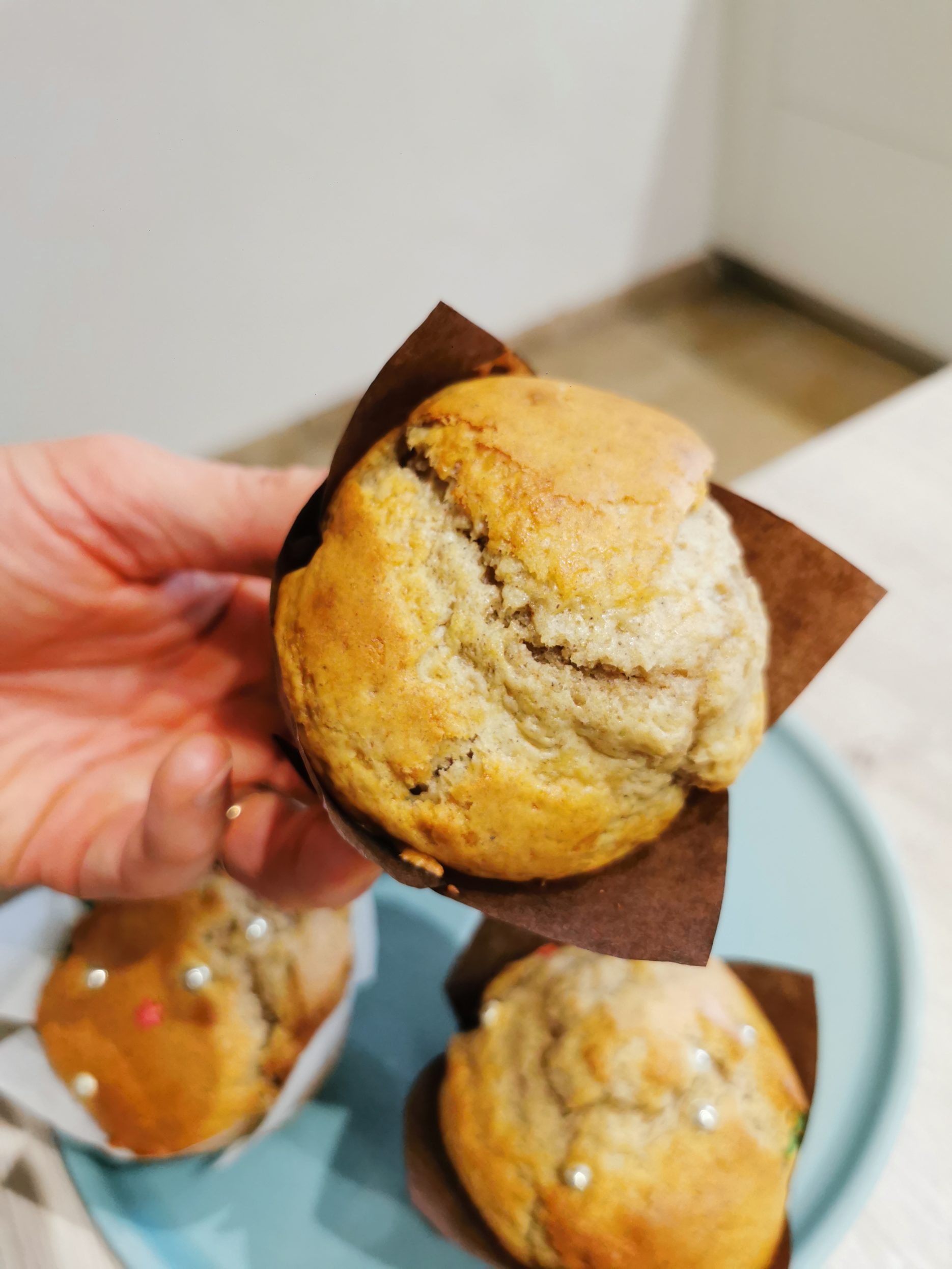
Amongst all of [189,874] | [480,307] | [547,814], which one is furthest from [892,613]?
[480,307]

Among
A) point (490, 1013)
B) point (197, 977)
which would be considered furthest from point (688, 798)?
point (197, 977)

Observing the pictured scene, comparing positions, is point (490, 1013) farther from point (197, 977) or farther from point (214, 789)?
point (214, 789)

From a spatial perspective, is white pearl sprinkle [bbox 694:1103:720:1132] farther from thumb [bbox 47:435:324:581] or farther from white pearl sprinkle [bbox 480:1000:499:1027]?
thumb [bbox 47:435:324:581]

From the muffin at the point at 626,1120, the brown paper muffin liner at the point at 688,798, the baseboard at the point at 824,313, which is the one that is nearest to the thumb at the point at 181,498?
the brown paper muffin liner at the point at 688,798

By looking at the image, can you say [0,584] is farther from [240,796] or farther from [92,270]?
[92,270]

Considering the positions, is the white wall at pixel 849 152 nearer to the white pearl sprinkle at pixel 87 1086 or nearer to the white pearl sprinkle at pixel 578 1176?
the white pearl sprinkle at pixel 578 1176

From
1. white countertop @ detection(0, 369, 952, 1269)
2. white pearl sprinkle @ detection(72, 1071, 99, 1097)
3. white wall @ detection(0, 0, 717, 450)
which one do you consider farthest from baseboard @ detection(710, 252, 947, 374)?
white pearl sprinkle @ detection(72, 1071, 99, 1097)

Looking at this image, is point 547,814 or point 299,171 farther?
point 299,171
